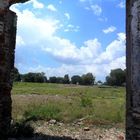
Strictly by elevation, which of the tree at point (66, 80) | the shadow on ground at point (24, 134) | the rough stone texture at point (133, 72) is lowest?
the shadow on ground at point (24, 134)

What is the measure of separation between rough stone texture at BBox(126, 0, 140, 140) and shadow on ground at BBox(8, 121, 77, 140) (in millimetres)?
4016

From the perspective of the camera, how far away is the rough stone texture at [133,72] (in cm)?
475

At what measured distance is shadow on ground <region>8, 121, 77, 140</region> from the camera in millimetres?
8578

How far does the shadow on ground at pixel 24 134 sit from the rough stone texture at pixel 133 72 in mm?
4016

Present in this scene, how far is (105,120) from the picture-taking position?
41.9 feet

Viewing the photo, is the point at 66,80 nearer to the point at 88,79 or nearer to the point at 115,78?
the point at 88,79

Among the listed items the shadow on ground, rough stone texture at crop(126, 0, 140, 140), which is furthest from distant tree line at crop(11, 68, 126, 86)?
rough stone texture at crop(126, 0, 140, 140)

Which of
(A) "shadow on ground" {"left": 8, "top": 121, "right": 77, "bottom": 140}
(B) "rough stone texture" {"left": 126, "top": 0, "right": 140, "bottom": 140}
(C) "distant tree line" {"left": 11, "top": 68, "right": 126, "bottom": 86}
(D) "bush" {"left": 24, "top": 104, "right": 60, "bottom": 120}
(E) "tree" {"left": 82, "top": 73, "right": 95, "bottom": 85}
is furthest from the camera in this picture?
(E) "tree" {"left": 82, "top": 73, "right": 95, "bottom": 85}

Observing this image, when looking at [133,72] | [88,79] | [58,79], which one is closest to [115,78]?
[88,79]

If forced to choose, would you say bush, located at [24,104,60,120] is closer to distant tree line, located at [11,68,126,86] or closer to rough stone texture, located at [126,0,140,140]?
rough stone texture, located at [126,0,140,140]

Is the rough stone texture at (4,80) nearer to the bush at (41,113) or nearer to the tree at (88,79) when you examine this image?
the bush at (41,113)

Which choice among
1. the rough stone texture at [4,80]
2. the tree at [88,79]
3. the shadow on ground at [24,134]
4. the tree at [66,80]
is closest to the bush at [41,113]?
the shadow on ground at [24,134]

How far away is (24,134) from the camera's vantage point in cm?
888

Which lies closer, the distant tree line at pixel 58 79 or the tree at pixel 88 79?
the distant tree line at pixel 58 79
